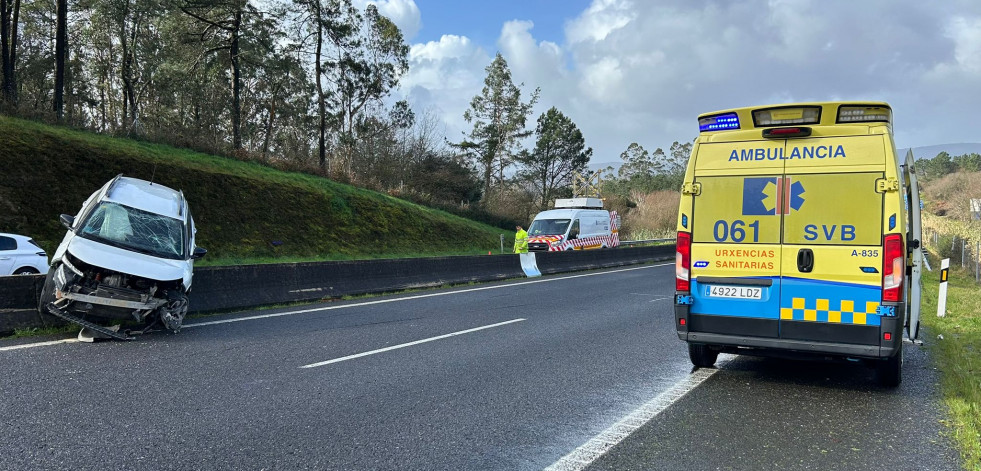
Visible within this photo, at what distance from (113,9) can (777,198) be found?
38410mm

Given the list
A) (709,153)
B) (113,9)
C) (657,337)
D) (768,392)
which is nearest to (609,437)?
(768,392)

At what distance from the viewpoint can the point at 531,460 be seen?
4031 mm

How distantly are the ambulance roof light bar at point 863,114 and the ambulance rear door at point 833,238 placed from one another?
23 centimetres

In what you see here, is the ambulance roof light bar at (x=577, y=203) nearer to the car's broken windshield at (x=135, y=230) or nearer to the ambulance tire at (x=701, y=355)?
the car's broken windshield at (x=135, y=230)

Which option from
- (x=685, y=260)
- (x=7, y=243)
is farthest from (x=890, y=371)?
(x=7, y=243)

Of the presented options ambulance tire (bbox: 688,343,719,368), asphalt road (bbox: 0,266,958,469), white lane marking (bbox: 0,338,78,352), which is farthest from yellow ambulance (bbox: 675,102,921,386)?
white lane marking (bbox: 0,338,78,352)

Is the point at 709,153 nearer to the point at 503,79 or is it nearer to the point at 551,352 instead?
the point at 551,352

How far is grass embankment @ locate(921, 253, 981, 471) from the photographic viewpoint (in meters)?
4.53

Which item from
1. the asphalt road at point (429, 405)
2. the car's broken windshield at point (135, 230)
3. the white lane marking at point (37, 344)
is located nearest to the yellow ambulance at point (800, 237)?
the asphalt road at point (429, 405)

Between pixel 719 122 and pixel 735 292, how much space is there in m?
1.75

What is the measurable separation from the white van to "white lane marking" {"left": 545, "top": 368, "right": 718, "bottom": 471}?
781 inches

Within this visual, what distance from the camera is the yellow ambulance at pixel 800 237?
17.4 feet

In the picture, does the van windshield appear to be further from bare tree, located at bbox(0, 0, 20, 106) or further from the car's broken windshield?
bare tree, located at bbox(0, 0, 20, 106)

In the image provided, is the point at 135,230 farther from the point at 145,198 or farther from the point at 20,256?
the point at 20,256
